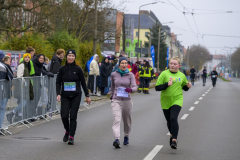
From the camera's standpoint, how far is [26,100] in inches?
396

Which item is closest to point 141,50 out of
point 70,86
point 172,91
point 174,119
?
point 70,86

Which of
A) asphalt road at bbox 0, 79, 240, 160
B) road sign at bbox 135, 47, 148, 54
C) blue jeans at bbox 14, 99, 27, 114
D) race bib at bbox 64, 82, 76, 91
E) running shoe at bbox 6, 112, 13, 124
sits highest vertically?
road sign at bbox 135, 47, 148, 54

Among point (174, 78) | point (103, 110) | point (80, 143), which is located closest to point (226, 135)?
point (174, 78)

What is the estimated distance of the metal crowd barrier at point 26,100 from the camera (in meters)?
8.93

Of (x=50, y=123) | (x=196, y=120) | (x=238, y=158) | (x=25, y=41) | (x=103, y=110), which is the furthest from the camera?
(x=25, y=41)

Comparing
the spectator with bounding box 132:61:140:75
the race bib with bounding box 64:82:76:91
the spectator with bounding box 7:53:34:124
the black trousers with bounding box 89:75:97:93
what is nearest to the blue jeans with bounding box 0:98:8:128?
the spectator with bounding box 7:53:34:124

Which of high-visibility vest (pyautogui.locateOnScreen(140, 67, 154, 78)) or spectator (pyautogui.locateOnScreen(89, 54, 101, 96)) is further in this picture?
high-visibility vest (pyautogui.locateOnScreen(140, 67, 154, 78))

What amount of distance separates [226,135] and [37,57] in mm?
5225

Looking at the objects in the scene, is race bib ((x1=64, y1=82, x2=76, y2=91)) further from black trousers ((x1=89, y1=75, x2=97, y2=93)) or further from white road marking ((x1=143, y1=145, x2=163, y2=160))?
black trousers ((x1=89, y1=75, x2=97, y2=93))

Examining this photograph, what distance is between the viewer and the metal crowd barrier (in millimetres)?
8930

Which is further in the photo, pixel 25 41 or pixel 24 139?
pixel 25 41

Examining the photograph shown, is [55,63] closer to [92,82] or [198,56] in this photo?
[92,82]

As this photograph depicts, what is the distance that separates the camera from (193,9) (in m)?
40.3

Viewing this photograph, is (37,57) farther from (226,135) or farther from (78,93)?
(226,135)
